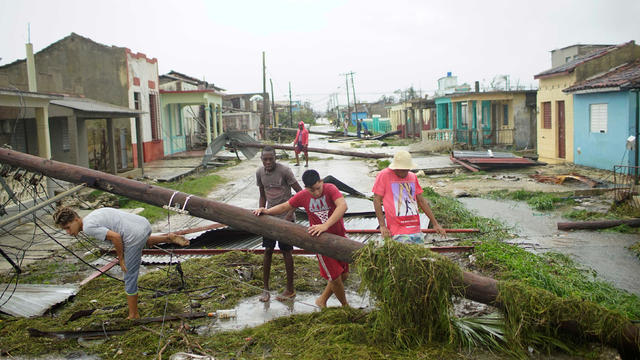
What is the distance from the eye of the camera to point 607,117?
1753 centimetres

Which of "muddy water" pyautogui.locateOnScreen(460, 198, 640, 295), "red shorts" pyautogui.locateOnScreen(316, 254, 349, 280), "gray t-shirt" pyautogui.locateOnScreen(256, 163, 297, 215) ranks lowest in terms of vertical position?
"muddy water" pyautogui.locateOnScreen(460, 198, 640, 295)

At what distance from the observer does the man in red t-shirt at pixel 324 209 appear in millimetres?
5309

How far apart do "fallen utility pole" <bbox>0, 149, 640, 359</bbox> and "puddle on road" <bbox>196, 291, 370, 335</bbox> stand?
2.15ft

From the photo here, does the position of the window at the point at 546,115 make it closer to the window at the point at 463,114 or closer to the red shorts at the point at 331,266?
the window at the point at 463,114

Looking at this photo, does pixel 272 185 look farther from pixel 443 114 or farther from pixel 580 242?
pixel 443 114

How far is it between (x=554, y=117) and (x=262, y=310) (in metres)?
19.2

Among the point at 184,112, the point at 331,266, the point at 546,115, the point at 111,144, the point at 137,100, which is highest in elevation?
the point at 137,100

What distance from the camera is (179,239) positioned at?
569cm

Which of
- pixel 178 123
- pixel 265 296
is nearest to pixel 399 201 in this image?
pixel 265 296

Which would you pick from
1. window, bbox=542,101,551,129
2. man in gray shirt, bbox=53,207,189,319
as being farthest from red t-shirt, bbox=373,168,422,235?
window, bbox=542,101,551,129

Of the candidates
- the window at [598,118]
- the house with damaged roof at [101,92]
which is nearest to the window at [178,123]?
the house with damaged roof at [101,92]

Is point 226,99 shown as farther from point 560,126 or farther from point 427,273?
point 427,273

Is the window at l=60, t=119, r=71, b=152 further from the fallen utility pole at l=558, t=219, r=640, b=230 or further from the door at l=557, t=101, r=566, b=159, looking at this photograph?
the door at l=557, t=101, r=566, b=159

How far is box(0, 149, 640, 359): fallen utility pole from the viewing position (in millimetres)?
4604
